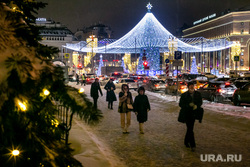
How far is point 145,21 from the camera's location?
46250 millimetres

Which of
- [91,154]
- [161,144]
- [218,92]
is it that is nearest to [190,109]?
[161,144]

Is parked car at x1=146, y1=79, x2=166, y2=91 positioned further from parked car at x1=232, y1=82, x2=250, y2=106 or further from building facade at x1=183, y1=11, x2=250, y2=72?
building facade at x1=183, y1=11, x2=250, y2=72

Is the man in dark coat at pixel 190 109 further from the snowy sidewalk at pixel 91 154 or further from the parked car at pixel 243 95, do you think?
the parked car at pixel 243 95

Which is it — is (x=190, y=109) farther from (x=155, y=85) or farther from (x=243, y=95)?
(x=155, y=85)

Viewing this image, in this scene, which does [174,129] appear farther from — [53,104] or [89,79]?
[89,79]

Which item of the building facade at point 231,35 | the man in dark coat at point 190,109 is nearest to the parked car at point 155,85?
the man in dark coat at point 190,109

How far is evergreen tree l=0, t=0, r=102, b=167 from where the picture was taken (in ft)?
5.87

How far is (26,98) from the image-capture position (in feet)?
6.07

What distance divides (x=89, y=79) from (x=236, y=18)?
76.1 meters

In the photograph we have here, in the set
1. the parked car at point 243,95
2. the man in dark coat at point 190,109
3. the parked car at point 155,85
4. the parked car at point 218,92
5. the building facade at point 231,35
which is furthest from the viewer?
the building facade at point 231,35

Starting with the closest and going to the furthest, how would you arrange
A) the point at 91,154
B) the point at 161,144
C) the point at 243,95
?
the point at 91,154
the point at 161,144
the point at 243,95

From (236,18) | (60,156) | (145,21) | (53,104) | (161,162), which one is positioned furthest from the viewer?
(236,18)

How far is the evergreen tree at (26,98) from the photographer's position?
5.87 ft

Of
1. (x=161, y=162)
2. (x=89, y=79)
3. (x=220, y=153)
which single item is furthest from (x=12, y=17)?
(x=89, y=79)
